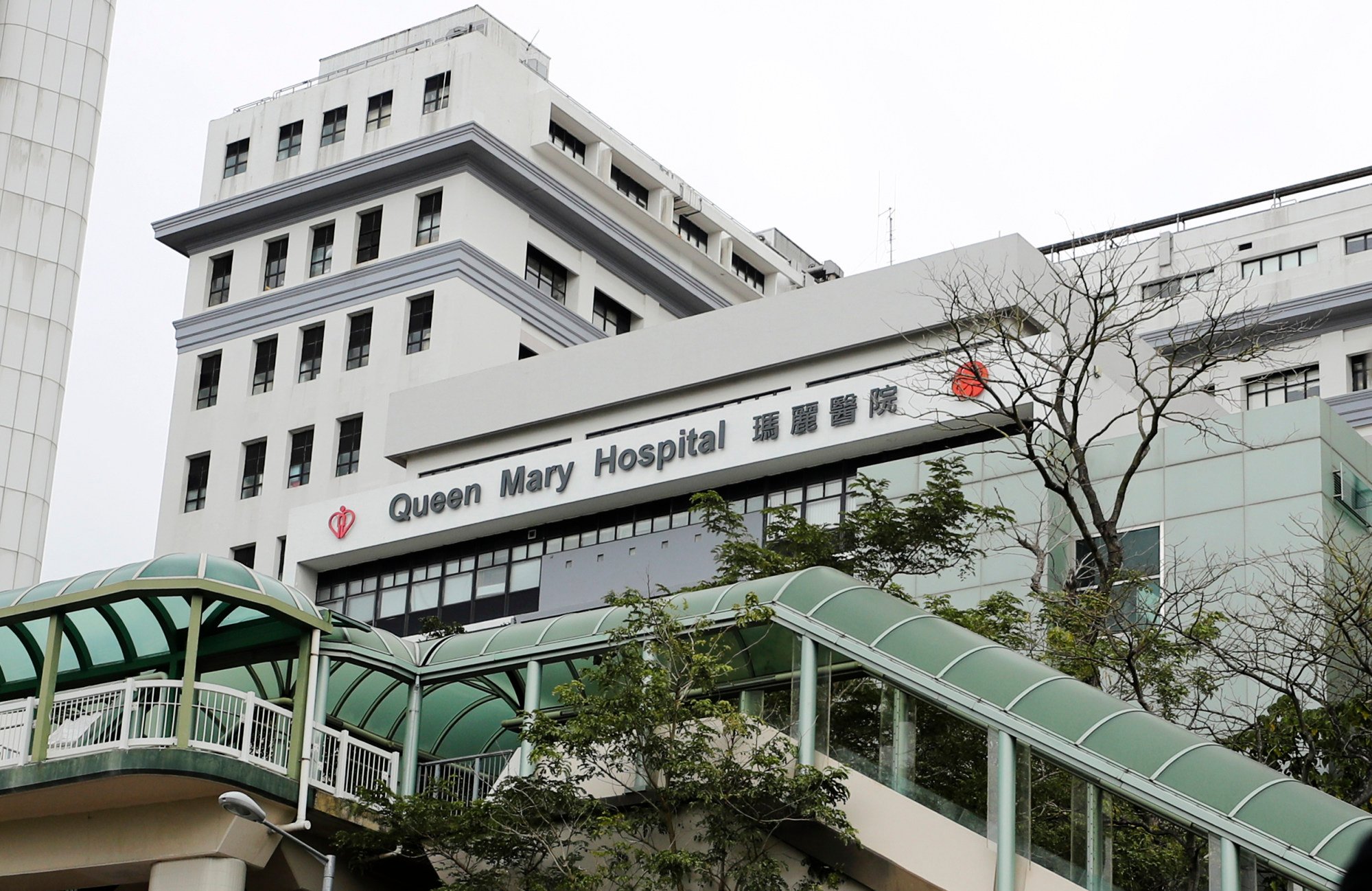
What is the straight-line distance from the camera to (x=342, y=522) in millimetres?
48594

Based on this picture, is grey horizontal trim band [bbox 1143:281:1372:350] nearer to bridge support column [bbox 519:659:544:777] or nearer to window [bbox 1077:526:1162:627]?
window [bbox 1077:526:1162:627]

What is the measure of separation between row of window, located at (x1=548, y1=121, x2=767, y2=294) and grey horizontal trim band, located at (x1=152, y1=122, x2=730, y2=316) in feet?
6.56

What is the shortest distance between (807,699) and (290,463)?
129ft

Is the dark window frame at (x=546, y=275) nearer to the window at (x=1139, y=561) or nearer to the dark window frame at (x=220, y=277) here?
the dark window frame at (x=220, y=277)

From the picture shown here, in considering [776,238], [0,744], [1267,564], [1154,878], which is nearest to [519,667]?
[0,744]

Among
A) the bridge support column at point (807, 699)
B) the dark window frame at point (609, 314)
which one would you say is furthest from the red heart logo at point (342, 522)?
the bridge support column at point (807, 699)

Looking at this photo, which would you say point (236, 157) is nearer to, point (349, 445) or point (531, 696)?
point (349, 445)

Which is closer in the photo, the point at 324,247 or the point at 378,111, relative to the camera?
the point at 378,111

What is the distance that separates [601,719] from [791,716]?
2402 mm

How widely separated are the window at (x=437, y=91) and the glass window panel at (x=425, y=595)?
18860 millimetres

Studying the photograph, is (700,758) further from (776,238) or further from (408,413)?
(776,238)

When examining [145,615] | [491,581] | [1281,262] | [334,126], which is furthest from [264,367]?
[1281,262]

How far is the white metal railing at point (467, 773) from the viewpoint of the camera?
2483 centimetres

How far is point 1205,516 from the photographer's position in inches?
1369
